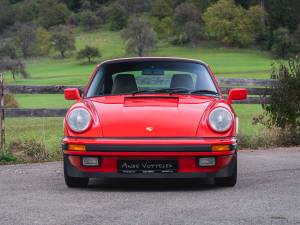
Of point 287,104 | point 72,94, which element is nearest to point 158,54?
point 287,104

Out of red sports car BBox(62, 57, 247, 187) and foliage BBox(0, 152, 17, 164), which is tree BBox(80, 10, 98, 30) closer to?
foliage BBox(0, 152, 17, 164)

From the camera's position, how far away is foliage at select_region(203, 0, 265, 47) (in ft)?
394

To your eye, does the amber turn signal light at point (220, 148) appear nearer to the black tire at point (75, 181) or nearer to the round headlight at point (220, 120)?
the round headlight at point (220, 120)

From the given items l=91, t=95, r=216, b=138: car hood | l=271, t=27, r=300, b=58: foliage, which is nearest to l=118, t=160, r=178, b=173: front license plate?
l=91, t=95, r=216, b=138: car hood

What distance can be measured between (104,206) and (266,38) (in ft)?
381

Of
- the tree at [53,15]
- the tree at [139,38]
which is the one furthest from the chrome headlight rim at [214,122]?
the tree at [53,15]

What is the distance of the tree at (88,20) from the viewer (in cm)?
15212

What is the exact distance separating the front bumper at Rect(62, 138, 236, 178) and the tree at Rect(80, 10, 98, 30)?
147085mm

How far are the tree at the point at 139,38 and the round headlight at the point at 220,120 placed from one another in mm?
101055

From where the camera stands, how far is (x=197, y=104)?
7262 millimetres

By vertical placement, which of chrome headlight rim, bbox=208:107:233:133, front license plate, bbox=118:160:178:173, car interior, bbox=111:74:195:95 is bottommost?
front license plate, bbox=118:160:178:173

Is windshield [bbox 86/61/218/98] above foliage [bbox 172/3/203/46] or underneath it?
above

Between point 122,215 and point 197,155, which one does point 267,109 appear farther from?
point 122,215

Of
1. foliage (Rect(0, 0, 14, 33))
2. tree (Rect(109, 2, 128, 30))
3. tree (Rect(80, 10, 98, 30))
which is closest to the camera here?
tree (Rect(109, 2, 128, 30))
